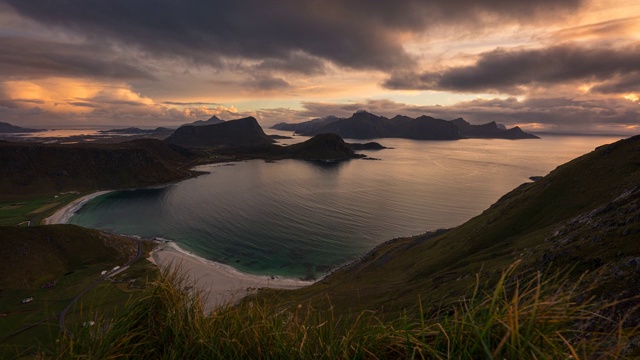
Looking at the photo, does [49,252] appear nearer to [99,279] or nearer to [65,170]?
[99,279]

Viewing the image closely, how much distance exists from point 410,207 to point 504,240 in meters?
82.6

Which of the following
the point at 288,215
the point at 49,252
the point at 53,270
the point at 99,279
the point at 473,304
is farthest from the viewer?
the point at 288,215

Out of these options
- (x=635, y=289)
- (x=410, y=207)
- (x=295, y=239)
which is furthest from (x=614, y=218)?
(x=410, y=207)

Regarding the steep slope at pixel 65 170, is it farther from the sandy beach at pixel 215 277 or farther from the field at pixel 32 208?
the sandy beach at pixel 215 277

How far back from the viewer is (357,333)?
543 cm

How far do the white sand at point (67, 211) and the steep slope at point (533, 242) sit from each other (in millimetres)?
108136

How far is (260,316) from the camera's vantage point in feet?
21.2

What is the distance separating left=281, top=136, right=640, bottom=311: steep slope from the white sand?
108136 millimetres

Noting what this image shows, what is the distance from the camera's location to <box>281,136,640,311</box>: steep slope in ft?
93.4

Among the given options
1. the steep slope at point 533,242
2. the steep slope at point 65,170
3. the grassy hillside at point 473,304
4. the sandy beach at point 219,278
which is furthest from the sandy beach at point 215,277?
the steep slope at point 65,170

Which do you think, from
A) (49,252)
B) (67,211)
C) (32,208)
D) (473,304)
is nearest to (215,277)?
(49,252)

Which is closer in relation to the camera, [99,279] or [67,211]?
[99,279]

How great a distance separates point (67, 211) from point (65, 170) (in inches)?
2651

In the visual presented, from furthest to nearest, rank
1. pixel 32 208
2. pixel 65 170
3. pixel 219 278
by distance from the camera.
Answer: pixel 65 170 < pixel 32 208 < pixel 219 278
